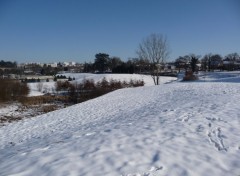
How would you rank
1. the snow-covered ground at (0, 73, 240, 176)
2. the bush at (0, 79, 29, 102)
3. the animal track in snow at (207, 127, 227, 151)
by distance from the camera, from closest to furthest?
the snow-covered ground at (0, 73, 240, 176) < the animal track in snow at (207, 127, 227, 151) < the bush at (0, 79, 29, 102)

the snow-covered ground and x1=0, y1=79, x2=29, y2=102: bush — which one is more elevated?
the snow-covered ground

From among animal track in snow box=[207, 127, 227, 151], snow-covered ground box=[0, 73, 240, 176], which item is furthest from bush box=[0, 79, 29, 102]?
animal track in snow box=[207, 127, 227, 151]

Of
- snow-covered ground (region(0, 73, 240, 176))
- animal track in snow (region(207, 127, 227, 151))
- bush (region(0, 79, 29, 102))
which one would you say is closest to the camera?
snow-covered ground (region(0, 73, 240, 176))

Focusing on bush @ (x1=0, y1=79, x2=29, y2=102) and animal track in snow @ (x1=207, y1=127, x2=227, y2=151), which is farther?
bush @ (x1=0, y1=79, x2=29, y2=102)

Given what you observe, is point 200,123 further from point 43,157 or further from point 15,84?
point 15,84

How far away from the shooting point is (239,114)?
369 inches

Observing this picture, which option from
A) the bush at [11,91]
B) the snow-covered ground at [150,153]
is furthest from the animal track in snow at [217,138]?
the bush at [11,91]

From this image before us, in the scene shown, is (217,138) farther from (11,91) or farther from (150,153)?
(11,91)

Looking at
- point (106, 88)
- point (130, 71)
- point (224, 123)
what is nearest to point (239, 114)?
point (224, 123)

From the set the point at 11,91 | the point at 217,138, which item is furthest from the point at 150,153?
the point at 11,91

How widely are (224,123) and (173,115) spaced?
2.37 meters

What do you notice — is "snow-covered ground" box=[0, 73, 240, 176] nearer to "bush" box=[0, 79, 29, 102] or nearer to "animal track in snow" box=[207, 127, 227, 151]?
"animal track in snow" box=[207, 127, 227, 151]

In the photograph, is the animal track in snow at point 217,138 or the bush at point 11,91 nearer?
the animal track in snow at point 217,138

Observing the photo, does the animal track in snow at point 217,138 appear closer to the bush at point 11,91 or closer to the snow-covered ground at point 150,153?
the snow-covered ground at point 150,153
